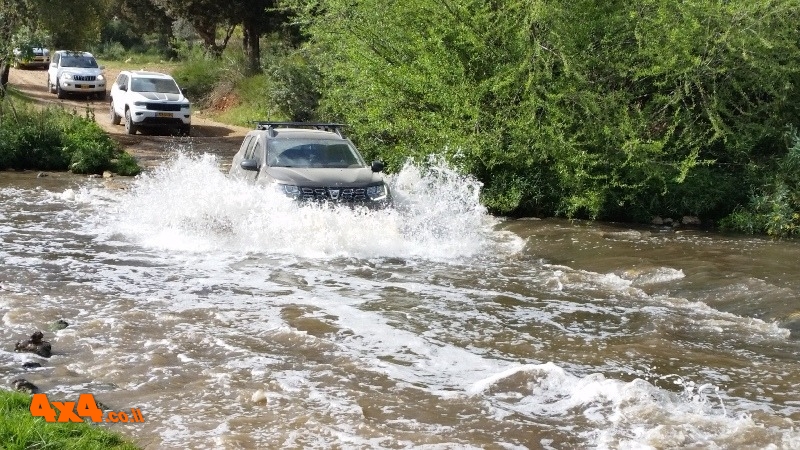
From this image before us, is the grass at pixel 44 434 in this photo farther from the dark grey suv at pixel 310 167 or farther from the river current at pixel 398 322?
the dark grey suv at pixel 310 167

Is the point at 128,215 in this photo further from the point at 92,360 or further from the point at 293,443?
the point at 293,443

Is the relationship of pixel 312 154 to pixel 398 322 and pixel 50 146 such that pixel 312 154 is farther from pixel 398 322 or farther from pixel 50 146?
pixel 50 146

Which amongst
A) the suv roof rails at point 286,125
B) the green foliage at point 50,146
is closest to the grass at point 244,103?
the green foliage at point 50,146

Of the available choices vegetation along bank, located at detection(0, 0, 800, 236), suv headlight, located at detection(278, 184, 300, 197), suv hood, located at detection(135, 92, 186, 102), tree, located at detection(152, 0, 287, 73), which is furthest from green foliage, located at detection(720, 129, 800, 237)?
tree, located at detection(152, 0, 287, 73)

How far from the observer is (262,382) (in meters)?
7.88

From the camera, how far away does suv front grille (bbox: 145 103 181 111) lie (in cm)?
2747

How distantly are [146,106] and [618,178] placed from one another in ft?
51.1

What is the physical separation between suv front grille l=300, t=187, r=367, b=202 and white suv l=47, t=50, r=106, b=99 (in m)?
24.5

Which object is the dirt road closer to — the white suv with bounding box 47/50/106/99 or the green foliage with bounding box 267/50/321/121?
the white suv with bounding box 47/50/106/99

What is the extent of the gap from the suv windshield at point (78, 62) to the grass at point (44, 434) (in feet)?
106

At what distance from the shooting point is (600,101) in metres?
16.6

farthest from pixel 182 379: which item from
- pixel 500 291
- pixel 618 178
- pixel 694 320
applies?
pixel 618 178

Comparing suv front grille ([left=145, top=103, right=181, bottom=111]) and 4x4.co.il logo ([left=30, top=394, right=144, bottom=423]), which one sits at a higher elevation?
suv front grille ([left=145, top=103, right=181, bottom=111])

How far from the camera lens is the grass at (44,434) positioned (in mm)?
5535
